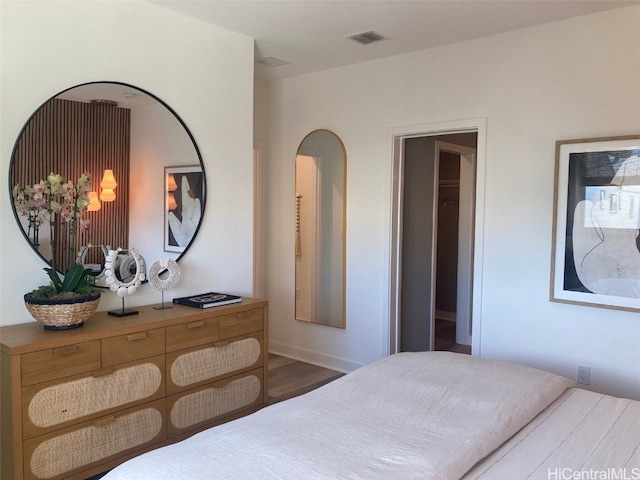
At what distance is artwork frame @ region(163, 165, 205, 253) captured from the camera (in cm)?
319

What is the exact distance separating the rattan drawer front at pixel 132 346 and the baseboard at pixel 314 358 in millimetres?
2044

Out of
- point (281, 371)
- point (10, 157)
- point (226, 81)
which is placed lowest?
point (281, 371)

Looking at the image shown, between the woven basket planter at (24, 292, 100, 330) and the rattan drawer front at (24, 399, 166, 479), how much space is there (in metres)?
0.48

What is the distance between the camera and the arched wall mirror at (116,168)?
8.52ft

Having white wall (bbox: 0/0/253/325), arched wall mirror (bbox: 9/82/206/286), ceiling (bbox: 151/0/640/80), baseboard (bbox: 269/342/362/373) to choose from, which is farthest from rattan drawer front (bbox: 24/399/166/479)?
ceiling (bbox: 151/0/640/80)

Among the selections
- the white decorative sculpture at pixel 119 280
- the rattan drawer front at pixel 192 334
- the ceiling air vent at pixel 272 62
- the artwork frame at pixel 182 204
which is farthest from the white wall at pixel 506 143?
the white decorative sculpture at pixel 119 280

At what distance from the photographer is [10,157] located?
8.18 ft

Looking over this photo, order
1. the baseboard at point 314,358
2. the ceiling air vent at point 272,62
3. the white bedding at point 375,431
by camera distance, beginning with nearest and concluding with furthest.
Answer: the white bedding at point 375,431 → the ceiling air vent at point 272,62 → the baseboard at point 314,358

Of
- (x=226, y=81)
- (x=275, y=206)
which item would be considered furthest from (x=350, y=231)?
(x=226, y=81)

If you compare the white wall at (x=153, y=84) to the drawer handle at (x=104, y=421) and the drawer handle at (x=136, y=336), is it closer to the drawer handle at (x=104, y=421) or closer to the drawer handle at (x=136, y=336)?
the drawer handle at (x=136, y=336)

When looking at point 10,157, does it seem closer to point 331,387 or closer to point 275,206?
point 331,387

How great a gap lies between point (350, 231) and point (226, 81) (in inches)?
62.2

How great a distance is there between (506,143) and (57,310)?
286 cm

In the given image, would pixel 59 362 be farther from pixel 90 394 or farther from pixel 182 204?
pixel 182 204
